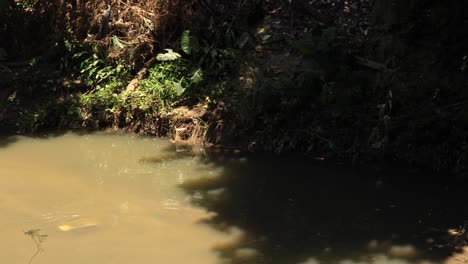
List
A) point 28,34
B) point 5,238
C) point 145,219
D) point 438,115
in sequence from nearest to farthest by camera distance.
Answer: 1. point 5,238
2. point 145,219
3. point 438,115
4. point 28,34

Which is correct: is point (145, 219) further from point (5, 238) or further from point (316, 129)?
point (316, 129)

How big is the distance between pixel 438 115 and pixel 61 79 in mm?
5959

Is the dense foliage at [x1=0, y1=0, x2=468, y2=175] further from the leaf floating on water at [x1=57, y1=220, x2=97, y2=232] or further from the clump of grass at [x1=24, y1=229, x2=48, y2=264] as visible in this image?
the clump of grass at [x1=24, y1=229, x2=48, y2=264]

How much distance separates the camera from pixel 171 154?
7945mm

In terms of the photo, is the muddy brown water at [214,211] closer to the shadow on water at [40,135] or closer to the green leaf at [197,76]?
the shadow on water at [40,135]

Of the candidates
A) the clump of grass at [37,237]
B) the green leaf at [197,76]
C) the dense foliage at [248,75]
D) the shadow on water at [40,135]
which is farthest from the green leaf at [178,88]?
the clump of grass at [37,237]

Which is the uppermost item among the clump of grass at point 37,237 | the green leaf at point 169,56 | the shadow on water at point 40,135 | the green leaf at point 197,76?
the green leaf at point 169,56

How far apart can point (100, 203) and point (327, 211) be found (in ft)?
8.02

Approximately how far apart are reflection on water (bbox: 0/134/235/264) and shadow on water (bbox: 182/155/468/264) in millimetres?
299

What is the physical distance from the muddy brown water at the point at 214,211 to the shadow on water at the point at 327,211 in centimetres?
1

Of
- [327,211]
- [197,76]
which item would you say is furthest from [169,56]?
[327,211]

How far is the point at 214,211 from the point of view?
20.3 feet

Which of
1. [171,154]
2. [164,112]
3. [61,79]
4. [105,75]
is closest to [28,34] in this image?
[61,79]

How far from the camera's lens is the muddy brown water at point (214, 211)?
5.34 metres
